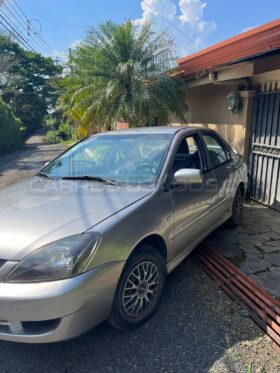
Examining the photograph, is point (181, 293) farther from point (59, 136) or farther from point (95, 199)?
point (59, 136)

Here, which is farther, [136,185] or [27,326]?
[136,185]

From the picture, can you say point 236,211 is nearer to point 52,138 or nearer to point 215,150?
point 215,150

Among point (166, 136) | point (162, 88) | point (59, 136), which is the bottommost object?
point (59, 136)

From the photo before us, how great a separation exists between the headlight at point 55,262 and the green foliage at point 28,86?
36.4 meters

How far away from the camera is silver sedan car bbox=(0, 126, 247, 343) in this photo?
1903mm

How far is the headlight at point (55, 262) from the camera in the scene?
190 centimetres

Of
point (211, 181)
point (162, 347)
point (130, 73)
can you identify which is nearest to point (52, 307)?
point (162, 347)

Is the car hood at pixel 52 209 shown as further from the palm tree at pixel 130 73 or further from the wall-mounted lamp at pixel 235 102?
the palm tree at pixel 130 73

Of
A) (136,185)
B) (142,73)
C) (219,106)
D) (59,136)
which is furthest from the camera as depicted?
(59,136)

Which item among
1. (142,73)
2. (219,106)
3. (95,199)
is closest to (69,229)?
(95,199)

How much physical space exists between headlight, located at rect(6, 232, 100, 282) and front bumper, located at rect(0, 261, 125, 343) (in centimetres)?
4

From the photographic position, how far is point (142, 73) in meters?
7.28

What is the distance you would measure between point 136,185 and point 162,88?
4.95 meters

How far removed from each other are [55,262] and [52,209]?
574 mm
